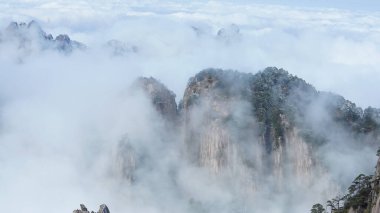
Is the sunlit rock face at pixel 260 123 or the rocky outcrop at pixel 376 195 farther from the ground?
the sunlit rock face at pixel 260 123

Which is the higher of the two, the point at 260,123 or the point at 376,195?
the point at 260,123

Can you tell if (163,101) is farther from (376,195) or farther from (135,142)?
(376,195)

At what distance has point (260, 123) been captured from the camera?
343 feet

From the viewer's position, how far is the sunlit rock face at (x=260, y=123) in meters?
104

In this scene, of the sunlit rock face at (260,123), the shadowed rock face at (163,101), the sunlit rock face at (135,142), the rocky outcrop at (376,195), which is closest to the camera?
the rocky outcrop at (376,195)

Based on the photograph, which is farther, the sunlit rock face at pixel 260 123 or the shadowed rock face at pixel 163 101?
the shadowed rock face at pixel 163 101

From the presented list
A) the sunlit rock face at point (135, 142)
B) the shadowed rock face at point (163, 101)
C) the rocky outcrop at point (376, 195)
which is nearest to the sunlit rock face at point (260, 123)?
the shadowed rock face at point (163, 101)

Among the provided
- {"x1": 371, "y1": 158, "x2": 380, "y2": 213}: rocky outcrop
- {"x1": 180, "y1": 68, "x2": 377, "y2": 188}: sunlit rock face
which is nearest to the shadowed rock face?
{"x1": 180, "y1": 68, "x2": 377, "y2": 188}: sunlit rock face

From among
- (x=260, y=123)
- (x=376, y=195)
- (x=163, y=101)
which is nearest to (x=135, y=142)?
(x=163, y=101)

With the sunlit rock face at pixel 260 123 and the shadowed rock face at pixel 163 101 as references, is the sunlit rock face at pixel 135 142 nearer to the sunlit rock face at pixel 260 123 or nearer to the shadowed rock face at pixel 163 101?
the shadowed rock face at pixel 163 101

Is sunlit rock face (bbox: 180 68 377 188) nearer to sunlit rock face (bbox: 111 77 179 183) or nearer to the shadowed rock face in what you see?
the shadowed rock face

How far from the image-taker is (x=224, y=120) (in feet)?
352

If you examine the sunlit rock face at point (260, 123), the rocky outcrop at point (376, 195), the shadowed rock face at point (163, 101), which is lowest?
the rocky outcrop at point (376, 195)

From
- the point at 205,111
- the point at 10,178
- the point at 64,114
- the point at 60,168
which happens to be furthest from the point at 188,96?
the point at 64,114
